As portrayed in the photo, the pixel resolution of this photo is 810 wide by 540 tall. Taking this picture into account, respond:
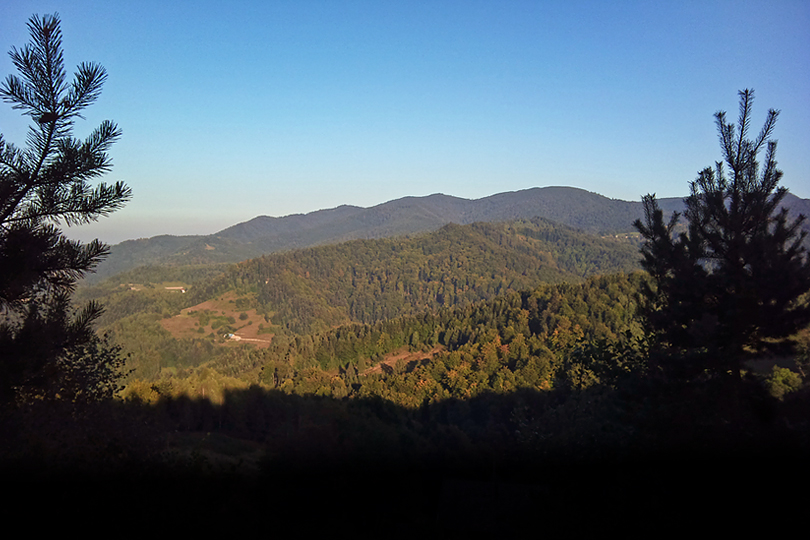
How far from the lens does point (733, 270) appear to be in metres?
8.11

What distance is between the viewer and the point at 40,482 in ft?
17.5

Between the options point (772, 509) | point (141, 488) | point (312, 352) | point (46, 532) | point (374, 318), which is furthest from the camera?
point (374, 318)

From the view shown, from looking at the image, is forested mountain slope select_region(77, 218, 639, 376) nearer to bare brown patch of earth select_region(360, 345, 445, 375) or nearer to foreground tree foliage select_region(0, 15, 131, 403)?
bare brown patch of earth select_region(360, 345, 445, 375)

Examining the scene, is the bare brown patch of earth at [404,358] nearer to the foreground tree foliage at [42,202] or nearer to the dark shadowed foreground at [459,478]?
the dark shadowed foreground at [459,478]

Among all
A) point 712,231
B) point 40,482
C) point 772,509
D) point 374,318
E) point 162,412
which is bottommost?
point 374,318

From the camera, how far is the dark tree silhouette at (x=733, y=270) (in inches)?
299

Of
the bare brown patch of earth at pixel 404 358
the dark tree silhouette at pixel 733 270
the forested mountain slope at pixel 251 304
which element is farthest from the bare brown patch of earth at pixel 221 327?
the dark tree silhouette at pixel 733 270

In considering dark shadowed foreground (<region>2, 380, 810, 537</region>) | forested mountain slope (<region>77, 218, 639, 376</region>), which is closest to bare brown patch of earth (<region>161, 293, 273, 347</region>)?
forested mountain slope (<region>77, 218, 639, 376</region>)

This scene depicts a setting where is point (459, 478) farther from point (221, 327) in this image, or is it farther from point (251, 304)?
point (251, 304)

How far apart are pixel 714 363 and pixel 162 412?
22.2m

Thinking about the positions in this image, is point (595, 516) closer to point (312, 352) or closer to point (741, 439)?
point (741, 439)

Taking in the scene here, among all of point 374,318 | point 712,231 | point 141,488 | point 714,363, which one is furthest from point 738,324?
Answer: point 374,318

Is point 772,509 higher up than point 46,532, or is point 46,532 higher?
point 46,532

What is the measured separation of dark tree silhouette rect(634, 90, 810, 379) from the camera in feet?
24.9
